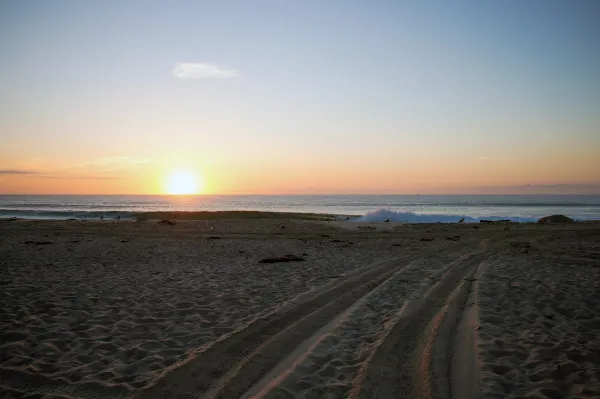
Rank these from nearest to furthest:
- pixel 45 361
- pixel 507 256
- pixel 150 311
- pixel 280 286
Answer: pixel 45 361 → pixel 150 311 → pixel 280 286 → pixel 507 256

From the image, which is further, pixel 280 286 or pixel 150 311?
pixel 280 286

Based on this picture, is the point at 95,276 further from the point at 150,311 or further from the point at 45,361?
the point at 45,361

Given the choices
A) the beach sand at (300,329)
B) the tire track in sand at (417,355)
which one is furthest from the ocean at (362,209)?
the tire track in sand at (417,355)

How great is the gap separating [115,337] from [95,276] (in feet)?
16.3

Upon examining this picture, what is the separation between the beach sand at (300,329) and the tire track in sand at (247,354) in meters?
0.02

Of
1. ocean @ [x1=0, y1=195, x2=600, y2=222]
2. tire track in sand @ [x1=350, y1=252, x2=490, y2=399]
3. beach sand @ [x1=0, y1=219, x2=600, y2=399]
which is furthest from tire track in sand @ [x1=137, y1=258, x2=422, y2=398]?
ocean @ [x1=0, y1=195, x2=600, y2=222]

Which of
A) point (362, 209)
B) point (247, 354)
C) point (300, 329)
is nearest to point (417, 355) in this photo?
point (300, 329)

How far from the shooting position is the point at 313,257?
530 inches

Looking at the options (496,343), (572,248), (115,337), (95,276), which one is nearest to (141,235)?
(95,276)

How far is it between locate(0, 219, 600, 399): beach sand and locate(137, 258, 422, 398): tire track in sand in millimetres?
24

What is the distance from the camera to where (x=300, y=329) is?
5934 mm

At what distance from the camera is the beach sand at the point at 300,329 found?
4.16 meters

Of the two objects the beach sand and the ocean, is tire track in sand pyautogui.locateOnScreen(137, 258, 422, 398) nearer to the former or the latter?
the beach sand

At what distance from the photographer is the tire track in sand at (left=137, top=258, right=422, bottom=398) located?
4.05m
